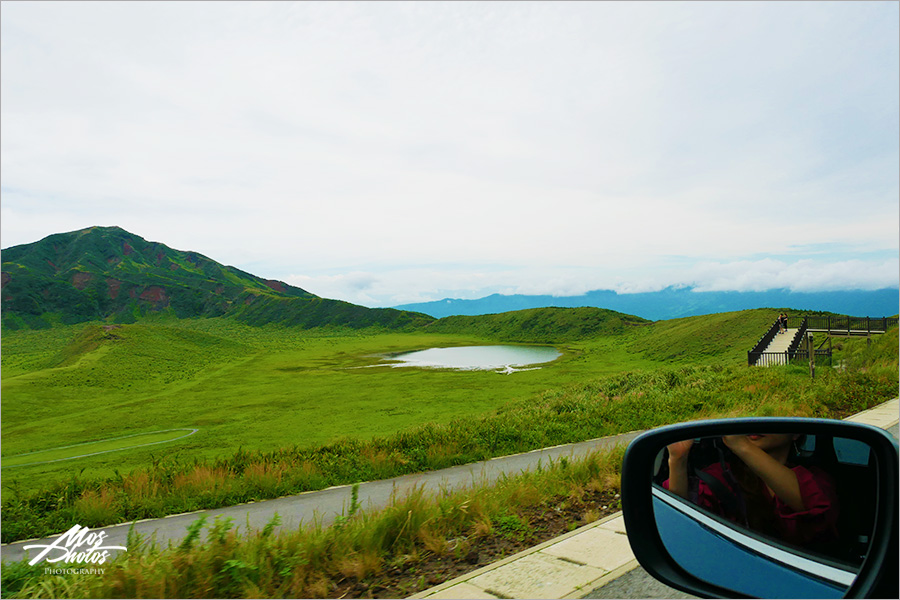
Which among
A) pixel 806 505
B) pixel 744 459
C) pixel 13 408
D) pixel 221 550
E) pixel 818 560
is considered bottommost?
pixel 13 408

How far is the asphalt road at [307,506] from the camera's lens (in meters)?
7.58

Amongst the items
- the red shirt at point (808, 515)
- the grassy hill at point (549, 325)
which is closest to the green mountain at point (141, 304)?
the grassy hill at point (549, 325)

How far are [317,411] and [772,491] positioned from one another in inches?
1021

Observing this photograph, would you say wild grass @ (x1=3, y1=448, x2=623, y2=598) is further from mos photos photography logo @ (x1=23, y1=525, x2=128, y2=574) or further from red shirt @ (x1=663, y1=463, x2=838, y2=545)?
red shirt @ (x1=663, y1=463, x2=838, y2=545)

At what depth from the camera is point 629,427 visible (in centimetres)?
1418

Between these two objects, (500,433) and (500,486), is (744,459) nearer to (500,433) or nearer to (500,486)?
(500,486)

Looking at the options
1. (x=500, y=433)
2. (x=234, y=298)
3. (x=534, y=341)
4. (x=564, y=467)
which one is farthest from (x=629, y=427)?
(x=234, y=298)

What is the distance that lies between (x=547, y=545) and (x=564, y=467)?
323 cm

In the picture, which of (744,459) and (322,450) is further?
(322,450)

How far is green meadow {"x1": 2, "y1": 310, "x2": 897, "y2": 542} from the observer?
10375 millimetres

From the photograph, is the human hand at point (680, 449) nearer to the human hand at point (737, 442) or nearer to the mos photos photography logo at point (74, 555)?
the human hand at point (737, 442)

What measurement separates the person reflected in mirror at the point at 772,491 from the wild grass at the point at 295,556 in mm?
3449

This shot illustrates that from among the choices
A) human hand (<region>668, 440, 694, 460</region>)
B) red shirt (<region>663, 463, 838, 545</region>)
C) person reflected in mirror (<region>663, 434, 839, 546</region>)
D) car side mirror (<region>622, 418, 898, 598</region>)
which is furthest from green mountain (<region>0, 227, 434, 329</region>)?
red shirt (<region>663, 463, 838, 545</region>)

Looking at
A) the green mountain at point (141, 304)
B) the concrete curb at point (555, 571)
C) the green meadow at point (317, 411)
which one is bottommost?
the green meadow at point (317, 411)
